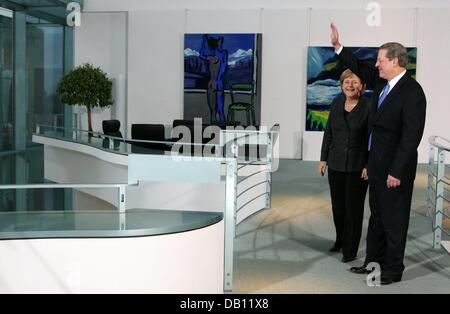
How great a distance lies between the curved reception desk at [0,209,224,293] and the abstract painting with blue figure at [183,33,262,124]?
9435mm

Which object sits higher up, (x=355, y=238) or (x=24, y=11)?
(x=24, y=11)

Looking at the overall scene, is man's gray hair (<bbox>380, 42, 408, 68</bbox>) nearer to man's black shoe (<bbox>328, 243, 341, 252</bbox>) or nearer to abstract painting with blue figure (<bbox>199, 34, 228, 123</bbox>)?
man's black shoe (<bbox>328, 243, 341, 252</bbox>)

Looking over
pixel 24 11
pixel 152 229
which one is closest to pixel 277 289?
pixel 152 229

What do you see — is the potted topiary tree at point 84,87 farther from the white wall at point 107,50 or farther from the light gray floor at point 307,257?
the light gray floor at point 307,257

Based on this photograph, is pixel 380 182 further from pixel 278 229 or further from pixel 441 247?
pixel 278 229

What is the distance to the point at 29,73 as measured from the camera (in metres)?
12.9

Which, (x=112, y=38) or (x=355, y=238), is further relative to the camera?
(x=112, y=38)

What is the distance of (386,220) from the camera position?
3906mm

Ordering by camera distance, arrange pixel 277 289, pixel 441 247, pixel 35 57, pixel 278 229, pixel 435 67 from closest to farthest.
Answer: pixel 277 289 → pixel 441 247 → pixel 278 229 → pixel 435 67 → pixel 35 57

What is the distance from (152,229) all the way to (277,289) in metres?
1.15

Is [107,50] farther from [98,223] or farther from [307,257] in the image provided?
[98,223]

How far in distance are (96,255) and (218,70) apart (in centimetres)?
977

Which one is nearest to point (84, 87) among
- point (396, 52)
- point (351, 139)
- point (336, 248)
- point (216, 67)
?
point (216, 67)

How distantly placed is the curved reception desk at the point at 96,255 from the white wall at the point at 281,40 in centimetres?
927
